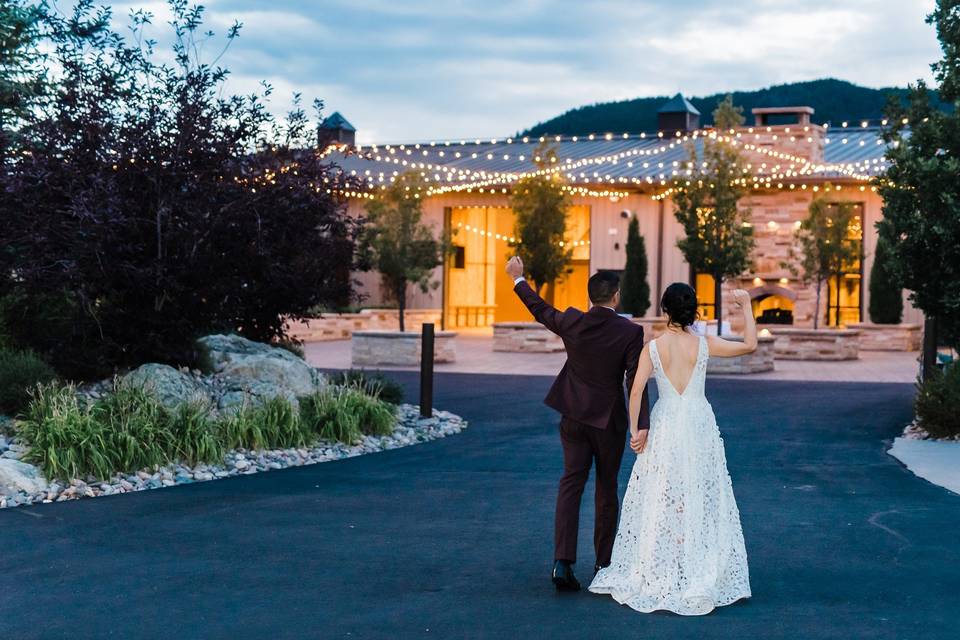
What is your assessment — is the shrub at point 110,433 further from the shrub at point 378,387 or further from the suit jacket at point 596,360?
the suit jacket at point 596,360

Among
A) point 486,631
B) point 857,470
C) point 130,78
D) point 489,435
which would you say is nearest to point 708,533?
point 486,631

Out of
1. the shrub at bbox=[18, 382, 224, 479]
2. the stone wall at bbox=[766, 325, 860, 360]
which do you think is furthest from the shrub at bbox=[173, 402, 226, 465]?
the stone wall at bbox=[766, 325, 860, 360]

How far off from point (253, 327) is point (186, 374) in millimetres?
4580

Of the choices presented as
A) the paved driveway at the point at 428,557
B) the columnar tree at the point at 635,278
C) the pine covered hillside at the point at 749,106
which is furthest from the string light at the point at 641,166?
the pine covered hillside at the point at 749,106

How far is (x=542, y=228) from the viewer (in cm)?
2780

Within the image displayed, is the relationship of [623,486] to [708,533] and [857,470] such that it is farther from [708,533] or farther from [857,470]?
[708,533]

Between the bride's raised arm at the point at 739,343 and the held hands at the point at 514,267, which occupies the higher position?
the held hands at the point at 514,267

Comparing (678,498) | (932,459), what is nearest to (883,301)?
(932,459)

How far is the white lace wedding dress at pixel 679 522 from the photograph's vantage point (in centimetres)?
607

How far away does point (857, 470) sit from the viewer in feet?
35.4

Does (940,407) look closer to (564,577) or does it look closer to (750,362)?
(564,577)

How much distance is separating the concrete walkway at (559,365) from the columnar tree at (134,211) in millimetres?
9185

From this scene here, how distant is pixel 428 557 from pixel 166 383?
5.88 meters

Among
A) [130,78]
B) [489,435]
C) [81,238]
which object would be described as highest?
[130,78]
